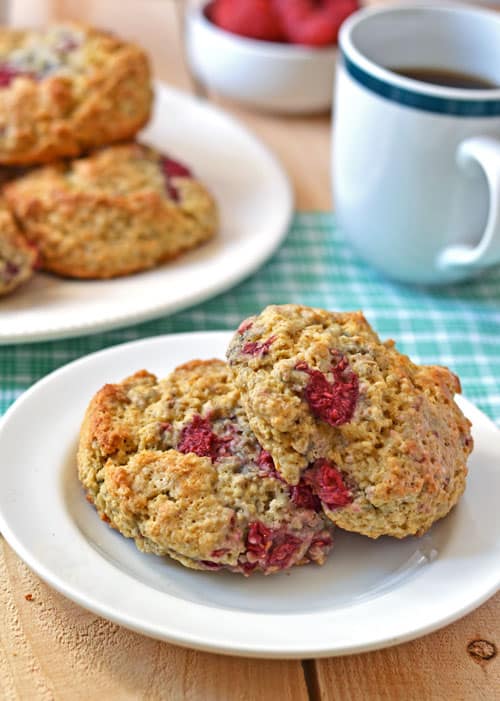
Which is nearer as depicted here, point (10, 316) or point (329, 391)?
point (329, 391)

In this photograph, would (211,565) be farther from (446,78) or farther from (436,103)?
(446,78)

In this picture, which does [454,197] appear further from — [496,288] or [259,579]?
[259,579]

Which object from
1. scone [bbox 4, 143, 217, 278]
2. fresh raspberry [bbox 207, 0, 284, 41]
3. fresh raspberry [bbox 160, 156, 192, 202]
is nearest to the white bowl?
fresh raspberry [bbox 207, 0, 284, 41]

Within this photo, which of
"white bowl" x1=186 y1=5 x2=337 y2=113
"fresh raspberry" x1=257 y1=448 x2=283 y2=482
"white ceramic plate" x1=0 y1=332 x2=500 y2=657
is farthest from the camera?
"white bowl" x1=186 y1=5 x2=337 y2=113

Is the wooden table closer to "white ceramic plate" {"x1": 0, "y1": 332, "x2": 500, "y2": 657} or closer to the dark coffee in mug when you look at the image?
"white ceramic plate" {"x1": 0, "y1": 332, "x2": 500, "y2": 657}

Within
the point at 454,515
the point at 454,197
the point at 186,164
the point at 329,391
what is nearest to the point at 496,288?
the point at 454,197
